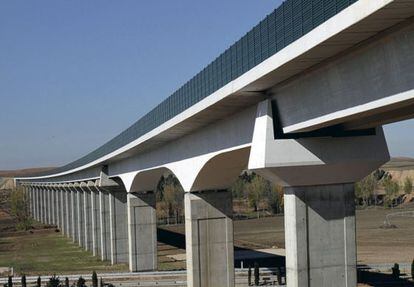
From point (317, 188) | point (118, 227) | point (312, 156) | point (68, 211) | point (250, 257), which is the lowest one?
point (250, 257)

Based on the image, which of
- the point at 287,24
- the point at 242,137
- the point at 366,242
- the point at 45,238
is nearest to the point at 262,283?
the point at 242,137

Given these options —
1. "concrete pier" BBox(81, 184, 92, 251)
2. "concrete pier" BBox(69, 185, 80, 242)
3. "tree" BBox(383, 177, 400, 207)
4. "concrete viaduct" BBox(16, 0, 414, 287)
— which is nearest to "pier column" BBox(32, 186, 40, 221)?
"concrete pier" BBox(69, 185, 80, 242)

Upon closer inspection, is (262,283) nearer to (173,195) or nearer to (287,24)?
(287,24)

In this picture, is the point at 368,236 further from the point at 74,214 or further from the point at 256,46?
the point at 256,46

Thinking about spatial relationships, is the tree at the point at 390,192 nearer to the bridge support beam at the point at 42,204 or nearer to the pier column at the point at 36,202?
the bridge support beam at the point at 42,204

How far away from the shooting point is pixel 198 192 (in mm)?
35469

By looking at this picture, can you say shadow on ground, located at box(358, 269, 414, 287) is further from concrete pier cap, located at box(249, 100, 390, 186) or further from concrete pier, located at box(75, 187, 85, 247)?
concrete pier, located at box(75, 187, 85, 247)

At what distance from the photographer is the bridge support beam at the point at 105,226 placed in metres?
66.2

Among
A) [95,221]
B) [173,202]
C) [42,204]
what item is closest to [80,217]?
[95,221]

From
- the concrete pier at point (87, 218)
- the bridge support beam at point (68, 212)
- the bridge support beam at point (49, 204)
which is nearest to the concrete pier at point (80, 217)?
the concrete pier at point (87, 218)

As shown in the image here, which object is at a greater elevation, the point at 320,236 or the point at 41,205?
the point at 320,236

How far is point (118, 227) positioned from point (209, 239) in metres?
27.9

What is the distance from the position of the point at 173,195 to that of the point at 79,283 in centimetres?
8859

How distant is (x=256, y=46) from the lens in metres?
19.2
